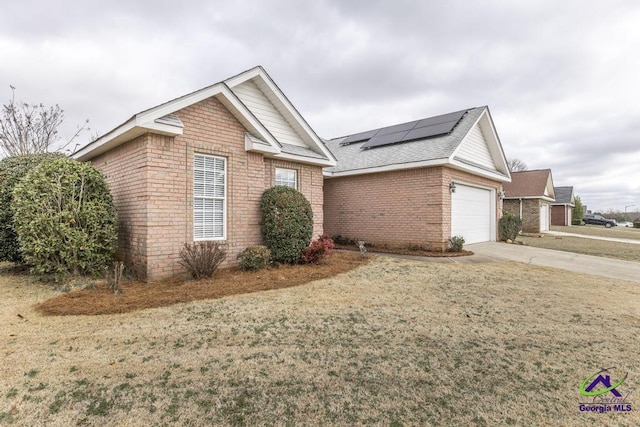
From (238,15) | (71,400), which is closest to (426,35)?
(238,15)

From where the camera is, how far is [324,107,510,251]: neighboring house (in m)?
11.2

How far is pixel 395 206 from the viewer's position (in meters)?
12.0

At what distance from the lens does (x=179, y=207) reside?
22.0 feet

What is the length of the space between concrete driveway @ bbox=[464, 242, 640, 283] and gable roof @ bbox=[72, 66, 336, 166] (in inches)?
269

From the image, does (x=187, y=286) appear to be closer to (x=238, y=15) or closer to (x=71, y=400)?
(x=71, y=400)

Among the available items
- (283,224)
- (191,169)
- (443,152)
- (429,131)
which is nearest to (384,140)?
(429,131)

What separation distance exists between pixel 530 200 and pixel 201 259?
25087 millimetres

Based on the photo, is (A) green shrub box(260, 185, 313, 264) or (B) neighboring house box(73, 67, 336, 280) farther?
(A) green shrub box(260, 185, 313, 264)

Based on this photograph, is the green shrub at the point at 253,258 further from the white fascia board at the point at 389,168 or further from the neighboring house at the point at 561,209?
the neighboring house at the point at 561,209

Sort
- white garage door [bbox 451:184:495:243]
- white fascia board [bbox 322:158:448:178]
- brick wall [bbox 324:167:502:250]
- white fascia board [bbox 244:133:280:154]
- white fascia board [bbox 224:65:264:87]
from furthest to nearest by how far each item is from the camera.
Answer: white garage door [bbox 451:184:495:243], brick wall [bbox 324:167:502:250], white fascia board [bbox 322:158:448:178], white fascia board [bbox 224:65:264:87], white fascia board [bbox 244:133:280:154]

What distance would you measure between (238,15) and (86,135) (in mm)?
13449

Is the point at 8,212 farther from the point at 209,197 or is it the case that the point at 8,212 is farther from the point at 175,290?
the point at 175,290

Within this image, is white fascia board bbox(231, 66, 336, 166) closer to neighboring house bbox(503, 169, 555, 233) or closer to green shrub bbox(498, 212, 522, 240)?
green shrub bbox(498, 212, 522, 240)

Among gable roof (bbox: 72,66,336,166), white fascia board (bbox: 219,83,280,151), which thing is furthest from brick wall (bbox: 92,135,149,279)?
white fascia board (bbox: 219,83,280,151)
